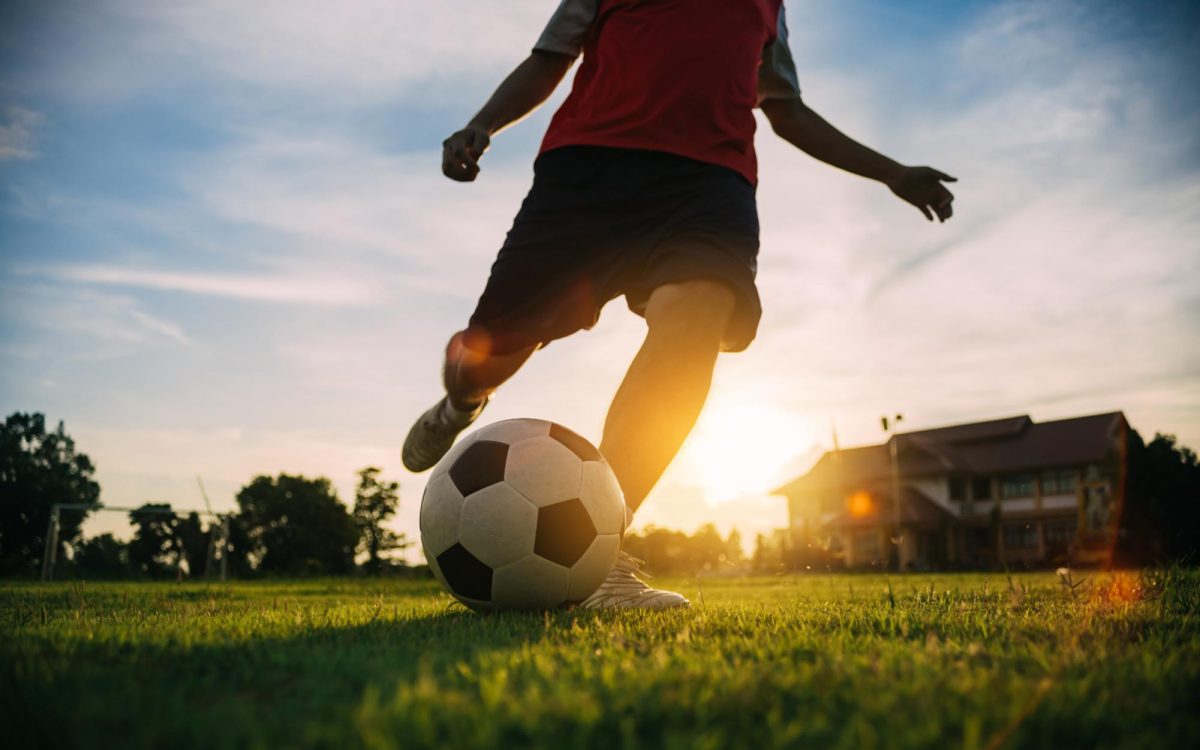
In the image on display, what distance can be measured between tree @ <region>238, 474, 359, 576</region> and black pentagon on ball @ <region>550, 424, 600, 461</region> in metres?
53.2

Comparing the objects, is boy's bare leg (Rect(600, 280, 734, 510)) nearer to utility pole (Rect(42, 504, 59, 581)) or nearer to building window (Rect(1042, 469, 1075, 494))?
utility pole (Rect(42, 504, 59, 581))

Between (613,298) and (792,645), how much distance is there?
2127mm

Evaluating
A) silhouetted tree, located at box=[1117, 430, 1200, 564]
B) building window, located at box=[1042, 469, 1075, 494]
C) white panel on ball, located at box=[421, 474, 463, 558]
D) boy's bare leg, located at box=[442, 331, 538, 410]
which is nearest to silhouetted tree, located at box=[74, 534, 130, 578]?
boy's bare leg, located at box=[442, 331, 538, 410]

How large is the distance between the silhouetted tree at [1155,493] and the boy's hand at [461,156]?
21856 millimetres

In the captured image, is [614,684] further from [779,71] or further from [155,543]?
[155,543]

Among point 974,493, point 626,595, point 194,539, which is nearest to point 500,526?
point 626,595

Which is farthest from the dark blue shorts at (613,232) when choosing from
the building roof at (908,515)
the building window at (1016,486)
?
the building window at (1016,486)

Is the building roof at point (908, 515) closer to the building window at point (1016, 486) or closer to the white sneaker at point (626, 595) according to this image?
the building window at point (1016, 486)

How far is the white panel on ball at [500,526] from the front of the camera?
9.65 feet

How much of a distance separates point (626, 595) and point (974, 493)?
46785 mm

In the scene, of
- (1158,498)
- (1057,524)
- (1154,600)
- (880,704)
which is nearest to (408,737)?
(880,704)

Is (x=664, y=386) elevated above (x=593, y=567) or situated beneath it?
elevated above

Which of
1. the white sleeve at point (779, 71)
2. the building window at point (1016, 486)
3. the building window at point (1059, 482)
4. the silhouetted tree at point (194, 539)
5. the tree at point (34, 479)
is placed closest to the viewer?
the white sleeve at point (779, 71)

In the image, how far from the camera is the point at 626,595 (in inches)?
128
